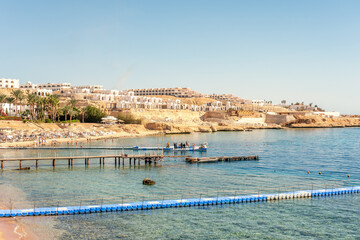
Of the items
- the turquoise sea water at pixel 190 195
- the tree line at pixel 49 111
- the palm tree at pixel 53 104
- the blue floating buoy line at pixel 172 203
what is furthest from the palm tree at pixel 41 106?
the blue floating buoy line at pixel 172 203

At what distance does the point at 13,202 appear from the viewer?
28.7 m

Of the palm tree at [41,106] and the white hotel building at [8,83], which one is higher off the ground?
the white hotel building at [8,83]

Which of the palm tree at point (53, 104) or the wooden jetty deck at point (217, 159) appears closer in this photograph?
the wooden jetty deck at point (217, 159)

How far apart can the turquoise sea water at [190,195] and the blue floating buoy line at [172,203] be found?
0.70 meters

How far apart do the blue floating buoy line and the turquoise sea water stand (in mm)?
705

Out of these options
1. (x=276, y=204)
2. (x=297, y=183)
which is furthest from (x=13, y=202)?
(x=297, y=183)

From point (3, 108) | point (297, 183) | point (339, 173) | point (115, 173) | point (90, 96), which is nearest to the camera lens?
point (297, 183)

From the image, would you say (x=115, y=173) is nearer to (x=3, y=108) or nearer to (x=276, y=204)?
(x=276, y=204)

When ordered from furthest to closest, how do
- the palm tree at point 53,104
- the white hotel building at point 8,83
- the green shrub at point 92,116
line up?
the white hotel building at point 8,83, the green shrub at point 92,116, the palm tree at point 53,104

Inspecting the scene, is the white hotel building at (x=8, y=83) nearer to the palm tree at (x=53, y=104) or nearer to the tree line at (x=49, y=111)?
the tree line at (x=49, y=111)

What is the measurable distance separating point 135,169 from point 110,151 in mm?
16113

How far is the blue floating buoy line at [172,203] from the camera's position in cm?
2592

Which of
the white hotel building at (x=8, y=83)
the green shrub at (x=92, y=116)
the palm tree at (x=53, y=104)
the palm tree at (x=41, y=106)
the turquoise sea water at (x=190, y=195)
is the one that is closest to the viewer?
the turquoise sea water at (x=190, y=195)

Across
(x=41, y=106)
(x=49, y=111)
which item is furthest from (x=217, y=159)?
(x=41, y=106)
